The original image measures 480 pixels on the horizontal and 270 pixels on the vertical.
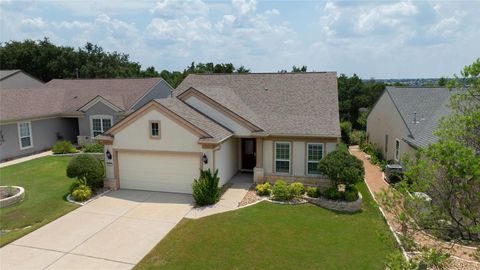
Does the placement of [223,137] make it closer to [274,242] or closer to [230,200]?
[230,200]

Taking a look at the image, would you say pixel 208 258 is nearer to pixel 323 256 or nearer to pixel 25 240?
pixel 323 256

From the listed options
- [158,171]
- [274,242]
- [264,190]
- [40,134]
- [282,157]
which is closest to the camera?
[274,242]

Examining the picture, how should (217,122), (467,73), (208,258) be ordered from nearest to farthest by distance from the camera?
(467,73) → (208,258) → (217,122)

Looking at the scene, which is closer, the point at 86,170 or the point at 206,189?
the point at 206,189

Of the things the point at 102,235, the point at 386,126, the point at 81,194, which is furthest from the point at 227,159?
the point at 386,126

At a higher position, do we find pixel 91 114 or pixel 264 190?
pixel 91 114

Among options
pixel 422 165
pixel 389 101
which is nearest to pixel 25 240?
pixel 422 165
